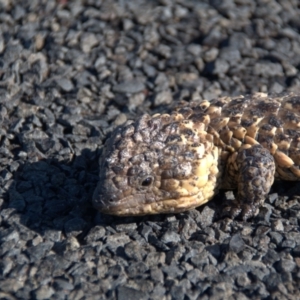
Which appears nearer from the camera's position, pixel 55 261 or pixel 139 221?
pixel 55 261

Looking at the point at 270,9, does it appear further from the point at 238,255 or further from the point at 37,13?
the point at 238,255

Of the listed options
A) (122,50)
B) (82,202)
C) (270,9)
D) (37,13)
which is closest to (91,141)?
(82,202)

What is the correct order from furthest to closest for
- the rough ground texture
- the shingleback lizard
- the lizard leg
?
the lizard leg, the shingleback lizard, the rough ground texture

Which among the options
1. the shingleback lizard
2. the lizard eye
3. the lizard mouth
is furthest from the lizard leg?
the lizard eye

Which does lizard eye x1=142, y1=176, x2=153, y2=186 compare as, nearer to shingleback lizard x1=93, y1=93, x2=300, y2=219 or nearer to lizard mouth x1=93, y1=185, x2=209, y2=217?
shingleback lizard x1=93, y1=93, x2=300, y2=219

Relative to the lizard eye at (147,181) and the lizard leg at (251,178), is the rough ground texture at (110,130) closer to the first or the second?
the lizard leg at (251,178)

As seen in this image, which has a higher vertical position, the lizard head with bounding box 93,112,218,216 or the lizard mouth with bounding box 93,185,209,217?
the lizard head with bounding box 93,112,218,216

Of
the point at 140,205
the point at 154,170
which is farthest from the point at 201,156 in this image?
the point at 140,205

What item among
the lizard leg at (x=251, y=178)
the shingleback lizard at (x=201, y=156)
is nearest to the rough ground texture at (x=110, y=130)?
the lizard leg at (x=251, y=178)
